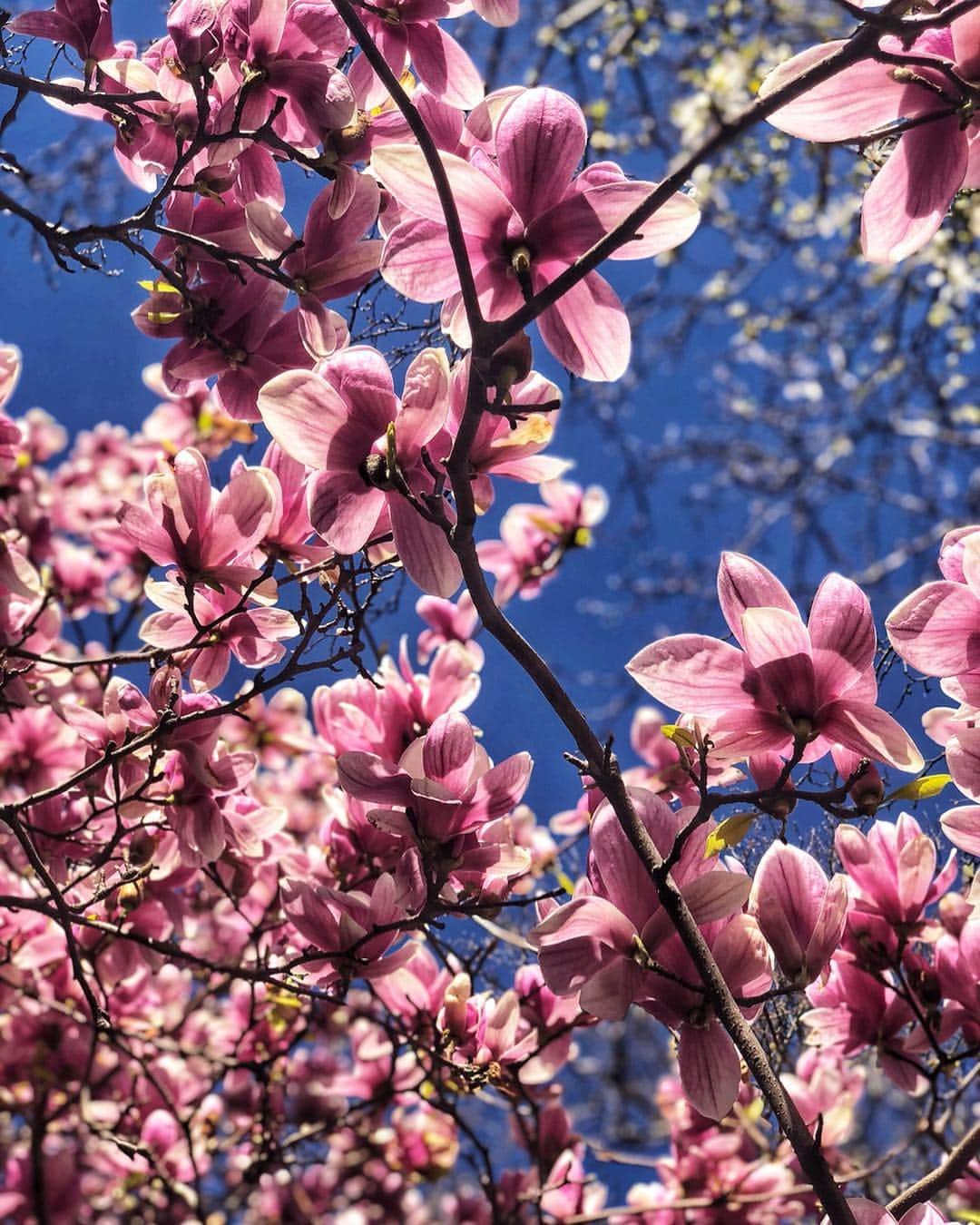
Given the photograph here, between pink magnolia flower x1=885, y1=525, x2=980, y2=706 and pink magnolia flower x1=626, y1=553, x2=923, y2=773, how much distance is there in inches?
1.5

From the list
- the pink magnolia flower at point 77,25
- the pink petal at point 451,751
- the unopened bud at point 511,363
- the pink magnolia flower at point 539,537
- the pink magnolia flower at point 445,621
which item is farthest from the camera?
the pink magnolia flower at point 539,537

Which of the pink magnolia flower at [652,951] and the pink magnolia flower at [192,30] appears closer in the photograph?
the pink magnolia flower at [652,951]

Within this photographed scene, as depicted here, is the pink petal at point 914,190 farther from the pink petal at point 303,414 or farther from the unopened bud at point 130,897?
the unopened bud at point 130,897

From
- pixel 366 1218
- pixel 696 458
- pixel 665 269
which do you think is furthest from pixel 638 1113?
pixel 665 269

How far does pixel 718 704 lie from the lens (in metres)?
0.86

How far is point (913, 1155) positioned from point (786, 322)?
2.65 meters

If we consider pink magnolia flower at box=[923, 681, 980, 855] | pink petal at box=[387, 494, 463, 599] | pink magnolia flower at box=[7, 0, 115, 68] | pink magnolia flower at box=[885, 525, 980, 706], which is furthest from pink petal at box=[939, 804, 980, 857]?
pink magnolia flower at box=[7, 0, 115, 68]

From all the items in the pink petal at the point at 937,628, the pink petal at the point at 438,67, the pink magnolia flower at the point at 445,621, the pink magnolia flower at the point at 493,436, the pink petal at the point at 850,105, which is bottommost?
the pink petal at the point at 937,628

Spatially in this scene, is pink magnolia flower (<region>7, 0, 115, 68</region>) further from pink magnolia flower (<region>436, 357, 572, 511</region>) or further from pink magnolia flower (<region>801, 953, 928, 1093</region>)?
pink magnolia flower (<region>801, 953, 928, 1093</region>)

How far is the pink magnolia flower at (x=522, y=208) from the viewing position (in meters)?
0.80

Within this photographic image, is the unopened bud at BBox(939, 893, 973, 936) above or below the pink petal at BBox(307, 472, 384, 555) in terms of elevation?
below

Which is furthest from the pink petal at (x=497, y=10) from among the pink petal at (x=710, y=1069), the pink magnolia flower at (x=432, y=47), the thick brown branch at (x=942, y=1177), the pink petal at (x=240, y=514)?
the thick brown branch at (x=942, y=1177)

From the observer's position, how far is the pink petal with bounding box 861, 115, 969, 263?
85 cm

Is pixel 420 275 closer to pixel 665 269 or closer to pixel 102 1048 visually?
pixel 102 1048
